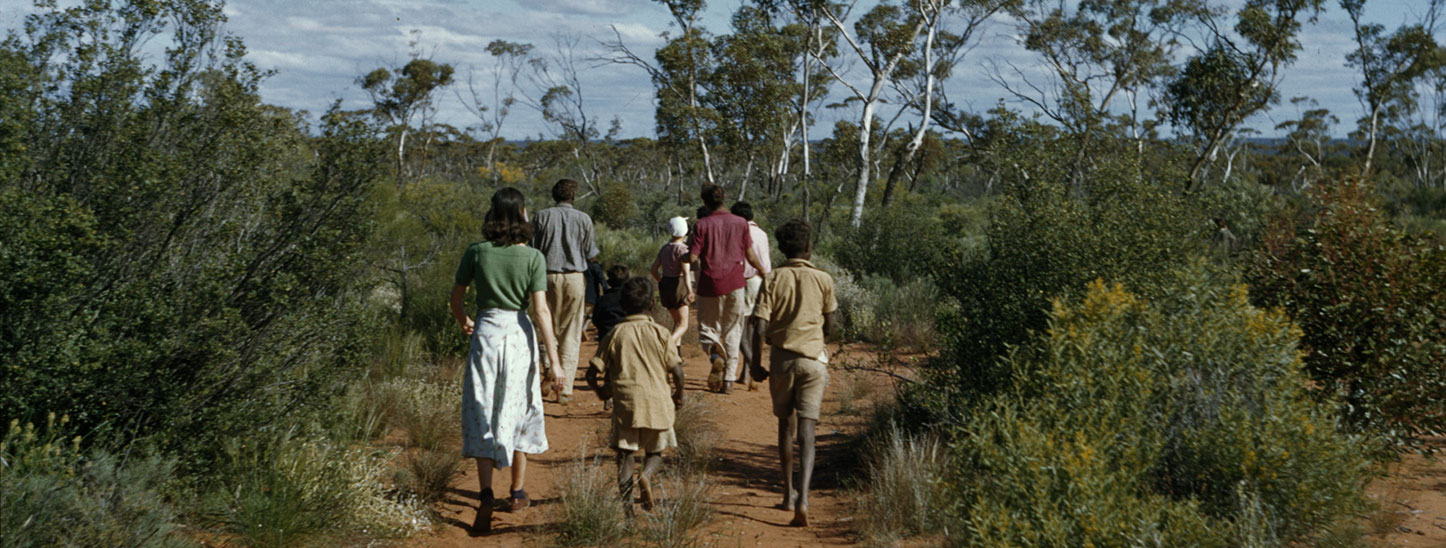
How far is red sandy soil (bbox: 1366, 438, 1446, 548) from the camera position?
186 inches

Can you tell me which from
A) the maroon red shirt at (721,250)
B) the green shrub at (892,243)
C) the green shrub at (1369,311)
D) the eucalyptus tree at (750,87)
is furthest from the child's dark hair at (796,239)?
the eucalyptus tree at (750,87)

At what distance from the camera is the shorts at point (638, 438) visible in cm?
501

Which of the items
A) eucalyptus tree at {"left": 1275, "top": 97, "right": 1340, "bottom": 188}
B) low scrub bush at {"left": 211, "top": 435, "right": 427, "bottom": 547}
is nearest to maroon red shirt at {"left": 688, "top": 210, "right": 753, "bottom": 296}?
low scrub bush at {"left": 211, "top": 435, "right": 427, "bottom": 547}

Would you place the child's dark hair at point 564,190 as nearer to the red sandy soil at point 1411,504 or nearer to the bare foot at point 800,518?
the bare foot at point 800,518

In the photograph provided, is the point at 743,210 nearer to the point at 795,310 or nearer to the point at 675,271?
the point at 675,271

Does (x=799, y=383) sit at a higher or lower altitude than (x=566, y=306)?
lower

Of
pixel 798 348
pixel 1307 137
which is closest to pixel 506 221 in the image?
pixel 798 348

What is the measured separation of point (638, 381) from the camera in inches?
195

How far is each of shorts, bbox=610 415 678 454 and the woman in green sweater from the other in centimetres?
37

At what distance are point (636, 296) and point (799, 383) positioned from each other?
97cm

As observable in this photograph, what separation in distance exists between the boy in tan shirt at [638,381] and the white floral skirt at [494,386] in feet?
1.43

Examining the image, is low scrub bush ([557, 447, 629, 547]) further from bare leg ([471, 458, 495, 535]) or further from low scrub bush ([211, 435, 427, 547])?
low scrub bush ([211, 435, 427, 547])

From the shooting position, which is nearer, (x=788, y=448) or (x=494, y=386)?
(x=494, y=386)

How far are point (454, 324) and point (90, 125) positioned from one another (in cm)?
428
